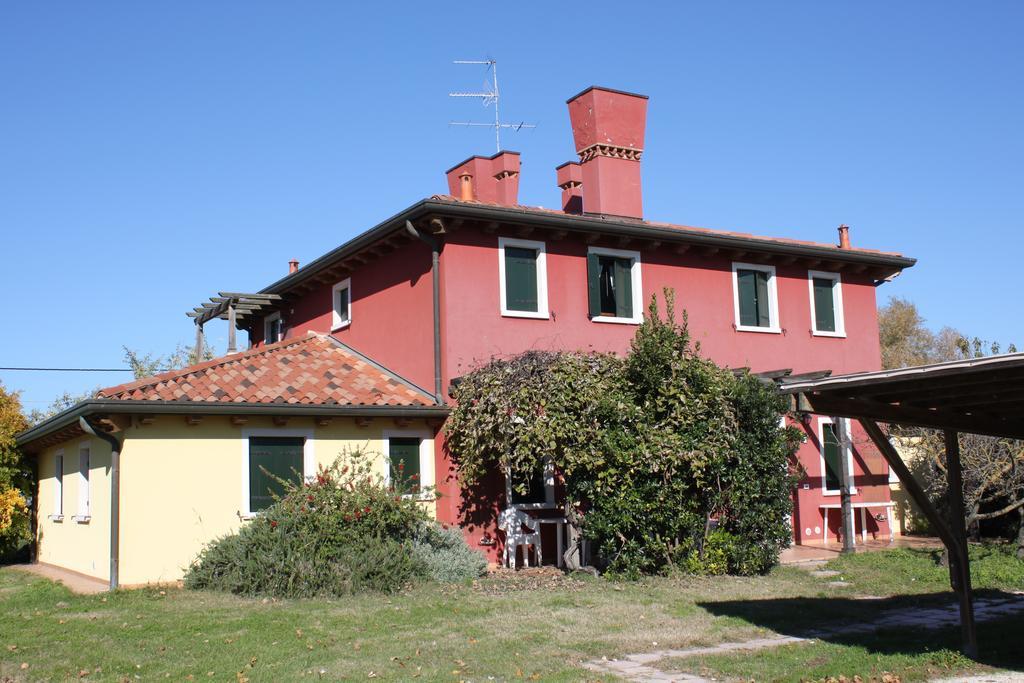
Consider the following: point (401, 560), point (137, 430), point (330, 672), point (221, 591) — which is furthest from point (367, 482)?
point (330, 672)

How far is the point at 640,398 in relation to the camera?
1472 centimetres

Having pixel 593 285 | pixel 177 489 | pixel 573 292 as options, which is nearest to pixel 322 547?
pixel 177 489

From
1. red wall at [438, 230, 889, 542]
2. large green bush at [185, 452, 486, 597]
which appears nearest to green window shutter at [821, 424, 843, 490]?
red wall at [438, 230, 889, 542]

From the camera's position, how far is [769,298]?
799 inches

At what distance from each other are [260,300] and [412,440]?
7237 millimetres

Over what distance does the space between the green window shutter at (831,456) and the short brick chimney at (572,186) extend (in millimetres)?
6913

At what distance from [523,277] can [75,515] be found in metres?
8.61

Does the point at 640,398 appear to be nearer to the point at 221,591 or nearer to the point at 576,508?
the point at 576,508

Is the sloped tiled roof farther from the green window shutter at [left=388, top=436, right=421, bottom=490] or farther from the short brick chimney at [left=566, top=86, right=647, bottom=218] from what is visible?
the short brick chimney at [left=566, top=86, right=647, bottom=218]

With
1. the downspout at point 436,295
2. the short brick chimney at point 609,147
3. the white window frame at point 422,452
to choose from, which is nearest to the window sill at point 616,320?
the short brick chimney at point 609,147

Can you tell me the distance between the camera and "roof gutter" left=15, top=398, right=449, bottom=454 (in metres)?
13.7

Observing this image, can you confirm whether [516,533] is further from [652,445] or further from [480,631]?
[480,631]

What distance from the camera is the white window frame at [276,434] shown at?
14844 millimetres

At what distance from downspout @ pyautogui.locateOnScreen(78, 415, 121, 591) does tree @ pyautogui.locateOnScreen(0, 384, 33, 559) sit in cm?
670
